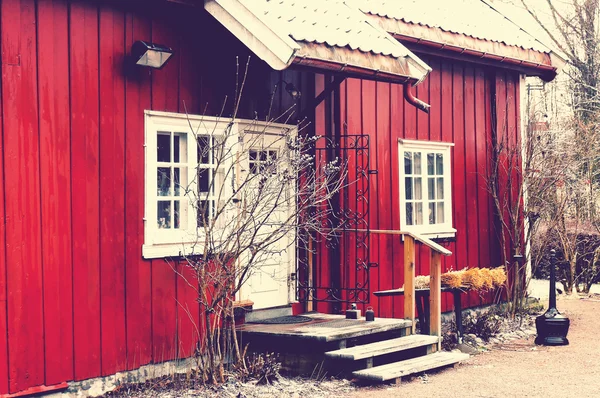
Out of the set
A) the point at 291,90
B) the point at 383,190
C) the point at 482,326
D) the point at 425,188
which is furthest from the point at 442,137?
the point at 291,90

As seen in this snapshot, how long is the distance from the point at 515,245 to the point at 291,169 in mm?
4937

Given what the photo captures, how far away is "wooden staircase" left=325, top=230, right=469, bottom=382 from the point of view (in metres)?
8.37

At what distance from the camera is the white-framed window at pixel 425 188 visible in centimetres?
1166

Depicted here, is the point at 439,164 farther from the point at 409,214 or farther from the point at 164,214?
the point at 164,214

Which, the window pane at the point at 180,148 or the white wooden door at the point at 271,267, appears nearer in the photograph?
the window pane at the point at 180,148

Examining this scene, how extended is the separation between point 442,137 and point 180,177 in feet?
16.4

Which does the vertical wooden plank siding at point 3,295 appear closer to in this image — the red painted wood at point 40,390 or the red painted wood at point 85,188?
the red painted wood at point 40,390

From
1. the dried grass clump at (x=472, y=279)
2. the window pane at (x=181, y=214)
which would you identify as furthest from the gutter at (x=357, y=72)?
the dried grass clump at (x=472, y=279)

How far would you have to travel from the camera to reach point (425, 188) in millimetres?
11977

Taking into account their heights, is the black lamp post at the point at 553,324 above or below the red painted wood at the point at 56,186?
below

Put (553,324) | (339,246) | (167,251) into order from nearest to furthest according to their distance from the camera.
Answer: (167,251) < (339,246) < (553,324)

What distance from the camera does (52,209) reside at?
23.9 ft

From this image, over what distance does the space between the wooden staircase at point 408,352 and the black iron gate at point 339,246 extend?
1.63ft

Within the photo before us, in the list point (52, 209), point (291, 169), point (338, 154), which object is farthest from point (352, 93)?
point (52, 209)
